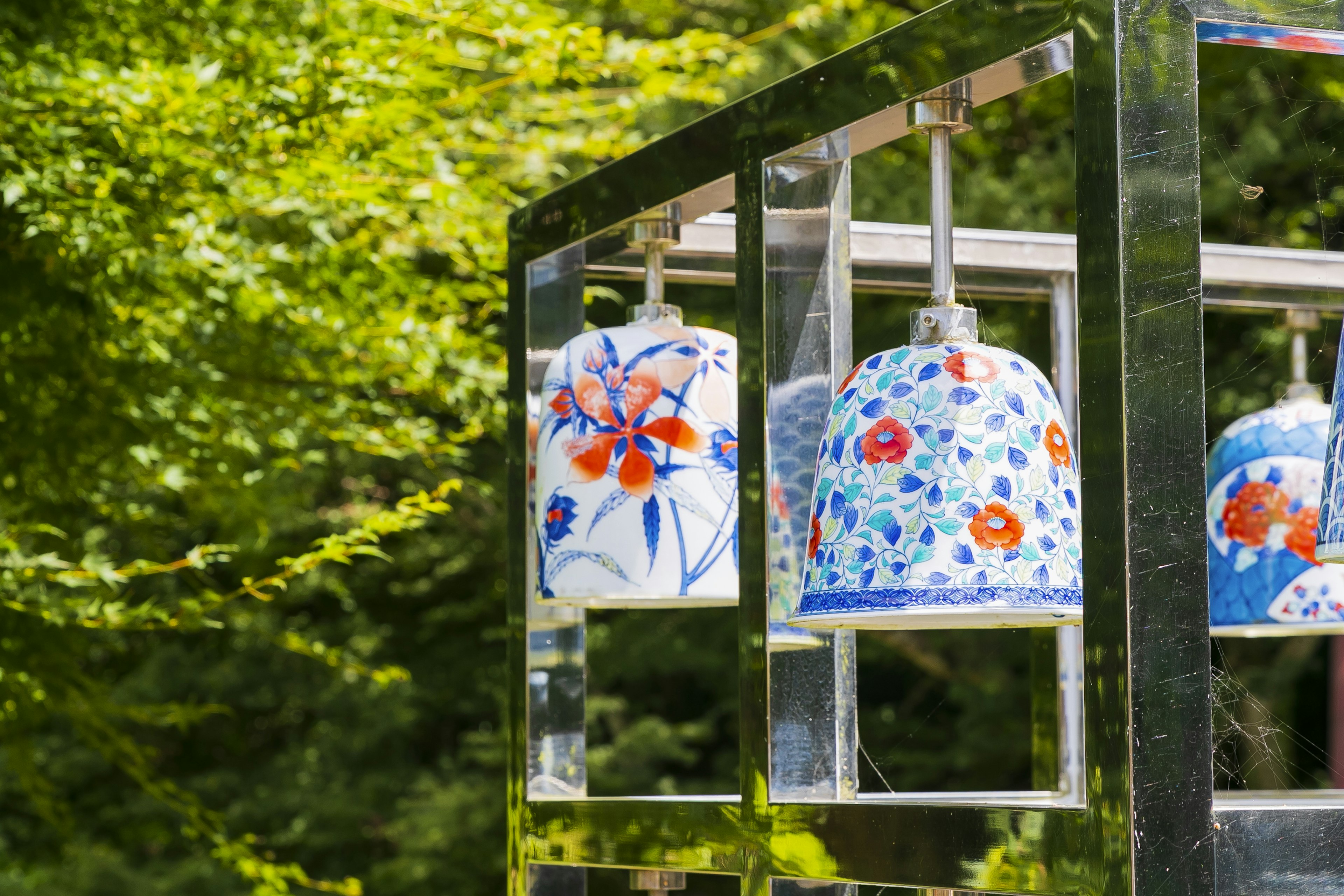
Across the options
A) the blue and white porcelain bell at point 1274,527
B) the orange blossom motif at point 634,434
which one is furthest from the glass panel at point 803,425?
the blue and white porcelain bell at point 1274,527

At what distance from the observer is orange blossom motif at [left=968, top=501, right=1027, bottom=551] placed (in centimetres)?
101

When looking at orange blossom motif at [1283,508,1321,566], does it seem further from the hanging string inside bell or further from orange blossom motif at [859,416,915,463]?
orange blossom motif at [859,416,915,463]

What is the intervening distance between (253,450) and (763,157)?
5.79 ft

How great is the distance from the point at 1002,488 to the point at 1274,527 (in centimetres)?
55

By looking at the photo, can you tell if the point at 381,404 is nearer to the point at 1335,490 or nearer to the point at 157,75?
the point at 157,75

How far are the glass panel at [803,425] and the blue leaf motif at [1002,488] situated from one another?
16 cm

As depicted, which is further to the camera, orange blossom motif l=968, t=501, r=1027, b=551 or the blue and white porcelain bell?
the blue and white porcelain bell

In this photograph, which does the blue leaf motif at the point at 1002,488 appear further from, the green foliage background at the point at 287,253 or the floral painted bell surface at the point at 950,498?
the green foliage background at the point at 287,253

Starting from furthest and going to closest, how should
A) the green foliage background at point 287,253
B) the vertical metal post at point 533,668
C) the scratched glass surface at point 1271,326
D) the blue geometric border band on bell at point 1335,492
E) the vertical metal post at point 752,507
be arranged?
the scratched glass surface at point 1271,326
the green foliage background at point 287,253
the vertical metal post at point 533,668
the vertical metal post at point 752,507
the blue geometric border band on bell at point 1335,492

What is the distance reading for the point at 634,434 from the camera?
137cm

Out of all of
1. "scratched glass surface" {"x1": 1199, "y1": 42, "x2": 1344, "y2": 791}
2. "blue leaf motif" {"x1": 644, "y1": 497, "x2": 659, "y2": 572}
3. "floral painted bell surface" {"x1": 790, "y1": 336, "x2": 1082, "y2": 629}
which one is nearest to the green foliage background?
"scratched glass surface" {"x1": 1199, "y1": 42, "x2": 1344, "y2": 791}

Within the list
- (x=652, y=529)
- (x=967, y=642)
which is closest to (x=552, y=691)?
(x=652, y=529)

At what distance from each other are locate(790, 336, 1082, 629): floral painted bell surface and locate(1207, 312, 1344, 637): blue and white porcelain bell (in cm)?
45

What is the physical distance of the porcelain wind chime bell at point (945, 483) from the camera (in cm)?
101
